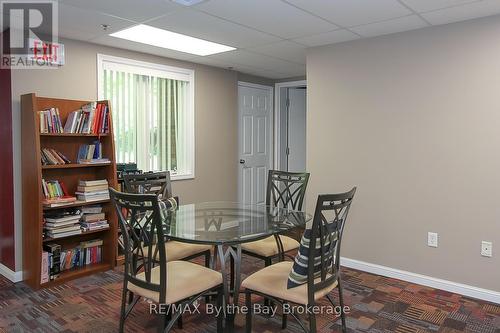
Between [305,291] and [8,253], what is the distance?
9.68 feet

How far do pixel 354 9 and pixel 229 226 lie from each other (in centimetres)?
185

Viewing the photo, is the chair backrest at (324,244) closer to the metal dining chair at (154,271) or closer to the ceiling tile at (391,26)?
the metal dining chair at (154,271)

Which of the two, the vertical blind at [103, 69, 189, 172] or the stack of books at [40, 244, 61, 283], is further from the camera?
the vertical blind at [103, 69, 189, 172]

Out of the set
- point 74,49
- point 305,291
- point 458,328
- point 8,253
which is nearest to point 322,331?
point 305,291

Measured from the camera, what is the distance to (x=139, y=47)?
Answer: 3.93 metres

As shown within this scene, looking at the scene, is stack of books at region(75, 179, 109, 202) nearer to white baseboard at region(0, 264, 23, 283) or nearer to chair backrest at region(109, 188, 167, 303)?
white baseboard at region(0, 264, 23, 283)

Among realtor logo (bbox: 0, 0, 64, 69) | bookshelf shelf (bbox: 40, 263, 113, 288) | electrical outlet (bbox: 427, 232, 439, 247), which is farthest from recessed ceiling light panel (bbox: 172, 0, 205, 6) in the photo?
electrical outlet (bbox: 427, 232, 439, 247)

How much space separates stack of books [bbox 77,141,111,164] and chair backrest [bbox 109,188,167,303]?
1468 millimetres

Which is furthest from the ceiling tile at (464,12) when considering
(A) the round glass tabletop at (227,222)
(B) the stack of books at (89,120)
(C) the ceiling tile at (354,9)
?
(B) the stack of books at (89,120)

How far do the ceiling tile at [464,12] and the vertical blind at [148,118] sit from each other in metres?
2.89

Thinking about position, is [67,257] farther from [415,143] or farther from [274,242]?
[415,143]

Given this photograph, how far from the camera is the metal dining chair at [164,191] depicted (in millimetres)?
2850

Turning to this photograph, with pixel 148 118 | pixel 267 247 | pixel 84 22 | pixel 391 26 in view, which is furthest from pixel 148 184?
pixel 391 26

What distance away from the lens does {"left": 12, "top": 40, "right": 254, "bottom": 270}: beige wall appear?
11.2ft
